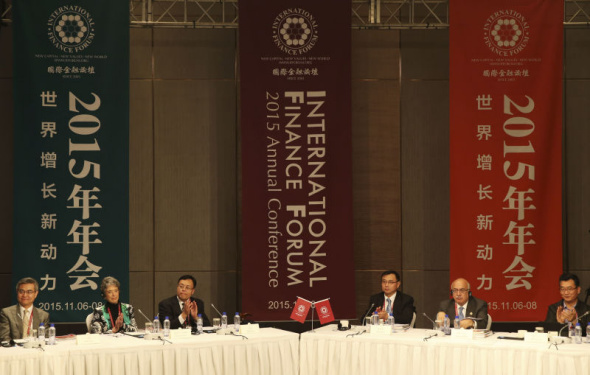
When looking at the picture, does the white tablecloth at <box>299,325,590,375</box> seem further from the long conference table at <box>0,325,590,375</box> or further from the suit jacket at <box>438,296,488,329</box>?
the suit jacket at <box>438,296,488,329</box>

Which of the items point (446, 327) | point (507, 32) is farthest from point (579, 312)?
point (507, 32)

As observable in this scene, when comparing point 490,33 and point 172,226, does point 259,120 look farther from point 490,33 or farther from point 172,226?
point 490,33

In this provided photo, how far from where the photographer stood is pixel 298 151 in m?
7.75

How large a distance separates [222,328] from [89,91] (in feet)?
9.81

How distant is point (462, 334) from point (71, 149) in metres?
4.17

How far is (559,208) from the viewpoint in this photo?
25.0 feet

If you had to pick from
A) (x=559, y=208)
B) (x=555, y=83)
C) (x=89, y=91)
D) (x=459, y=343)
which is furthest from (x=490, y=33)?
(x=89, y=91)

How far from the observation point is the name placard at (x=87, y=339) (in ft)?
17.6

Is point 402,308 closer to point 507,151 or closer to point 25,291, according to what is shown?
point 507,151

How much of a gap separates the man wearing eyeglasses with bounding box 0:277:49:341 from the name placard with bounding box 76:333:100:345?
0.69m

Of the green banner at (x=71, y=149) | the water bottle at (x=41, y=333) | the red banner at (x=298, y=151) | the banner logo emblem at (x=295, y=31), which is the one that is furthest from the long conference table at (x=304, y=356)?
the banner logo emblem at (x=295, y=31)

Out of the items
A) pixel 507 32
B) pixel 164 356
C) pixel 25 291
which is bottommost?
pixel 164 356

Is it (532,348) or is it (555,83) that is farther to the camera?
(555,83)

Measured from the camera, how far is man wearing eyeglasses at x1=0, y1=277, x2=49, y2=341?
5.88 meters
